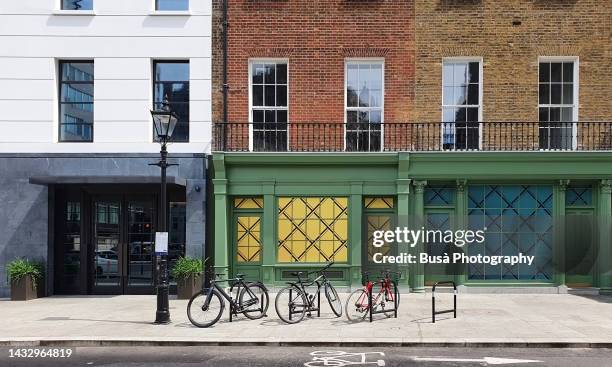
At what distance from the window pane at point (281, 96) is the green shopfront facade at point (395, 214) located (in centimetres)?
163

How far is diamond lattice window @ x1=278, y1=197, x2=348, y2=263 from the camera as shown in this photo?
47.8 feet

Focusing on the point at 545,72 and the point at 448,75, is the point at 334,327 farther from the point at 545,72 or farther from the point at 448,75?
the point at 545,72

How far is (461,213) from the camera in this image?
14484 mm

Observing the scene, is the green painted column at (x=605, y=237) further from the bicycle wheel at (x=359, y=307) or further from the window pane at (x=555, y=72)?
the bicycle wheel at (x=359, y=307)

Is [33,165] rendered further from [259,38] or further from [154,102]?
[259,38]

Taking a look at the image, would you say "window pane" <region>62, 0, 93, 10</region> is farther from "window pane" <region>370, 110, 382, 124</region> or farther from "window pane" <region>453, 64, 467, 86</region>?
"window pane" <region>453, 64, 467, 86</region>

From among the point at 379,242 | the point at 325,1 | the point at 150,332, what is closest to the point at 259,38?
the point at 325,1

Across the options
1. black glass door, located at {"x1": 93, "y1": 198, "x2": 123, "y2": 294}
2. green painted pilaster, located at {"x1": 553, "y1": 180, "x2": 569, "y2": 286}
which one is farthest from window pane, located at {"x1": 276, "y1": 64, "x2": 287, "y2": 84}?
green painted pilaster, located at {"x1": 553, "y1": 180, "x2": 569, "y2": 286}

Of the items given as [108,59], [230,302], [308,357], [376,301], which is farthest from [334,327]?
[108,59]

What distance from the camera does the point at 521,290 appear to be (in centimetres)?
A: 1445

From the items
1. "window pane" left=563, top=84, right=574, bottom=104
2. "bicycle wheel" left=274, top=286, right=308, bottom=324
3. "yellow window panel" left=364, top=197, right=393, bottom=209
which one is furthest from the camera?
"window pane" left=563, top=84, right=574, bottom=104

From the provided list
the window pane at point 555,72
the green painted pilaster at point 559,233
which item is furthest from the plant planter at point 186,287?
the window pane at point 555,72

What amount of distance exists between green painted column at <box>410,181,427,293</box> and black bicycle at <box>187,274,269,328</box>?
14.9 ft

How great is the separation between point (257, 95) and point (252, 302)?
627cm
